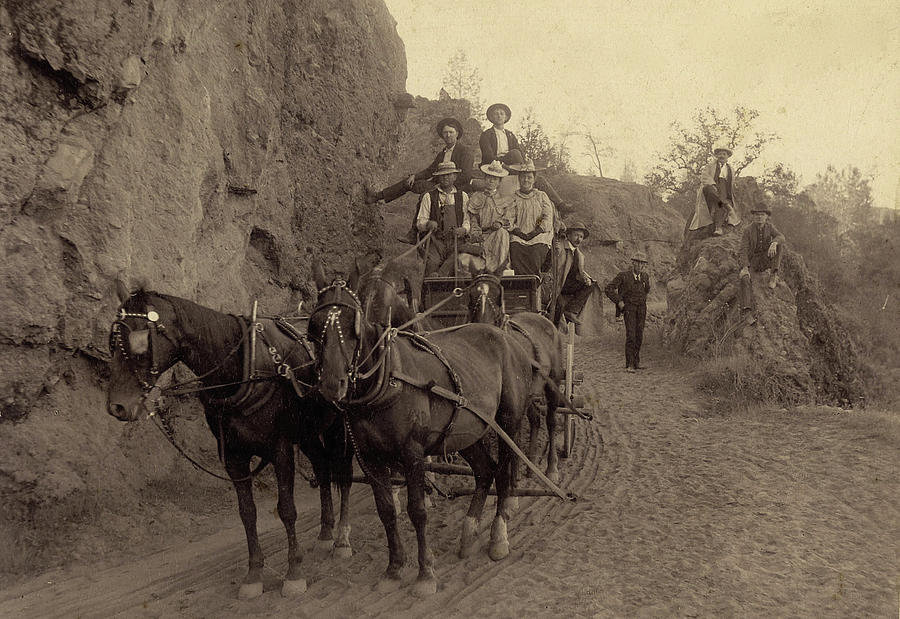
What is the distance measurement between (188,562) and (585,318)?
7.95 m

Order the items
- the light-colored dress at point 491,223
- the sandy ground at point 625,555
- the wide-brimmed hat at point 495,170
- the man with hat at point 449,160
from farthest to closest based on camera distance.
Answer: the man with hat at point 449,160 < the wide-brimmed hat at point 495,170 < the light-colored dress at point 491,223 < the sandy ground at point 625,555

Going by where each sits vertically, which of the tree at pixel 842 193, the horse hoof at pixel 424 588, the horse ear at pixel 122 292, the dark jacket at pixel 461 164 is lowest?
the horse hoof at pixel 424 588

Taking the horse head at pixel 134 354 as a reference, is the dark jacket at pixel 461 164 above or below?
above

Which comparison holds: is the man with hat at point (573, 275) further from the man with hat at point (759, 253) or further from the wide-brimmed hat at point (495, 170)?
the man with hat at point (759, 253)

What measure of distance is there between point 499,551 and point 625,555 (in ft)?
3.24

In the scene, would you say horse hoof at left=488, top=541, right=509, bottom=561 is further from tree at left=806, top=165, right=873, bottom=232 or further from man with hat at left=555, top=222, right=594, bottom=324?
tree at left=806, top=165, right=873, bottom=232

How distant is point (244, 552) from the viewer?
5785mm

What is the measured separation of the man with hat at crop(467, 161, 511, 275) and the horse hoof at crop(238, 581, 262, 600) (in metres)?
4.50

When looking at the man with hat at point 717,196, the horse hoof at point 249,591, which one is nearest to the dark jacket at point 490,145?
the man with hat at point 717,196

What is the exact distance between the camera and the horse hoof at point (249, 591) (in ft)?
15.9

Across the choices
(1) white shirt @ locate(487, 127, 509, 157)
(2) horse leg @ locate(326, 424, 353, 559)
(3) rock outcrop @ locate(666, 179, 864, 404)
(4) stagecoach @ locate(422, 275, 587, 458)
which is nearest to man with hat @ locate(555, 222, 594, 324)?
(4) stagecoach @ locate(422, 275, 587, 458)

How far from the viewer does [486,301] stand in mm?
6875

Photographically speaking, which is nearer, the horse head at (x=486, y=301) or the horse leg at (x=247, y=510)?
the horse leg at (x=247, y=510)

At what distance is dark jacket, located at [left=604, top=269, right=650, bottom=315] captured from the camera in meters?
13.8
